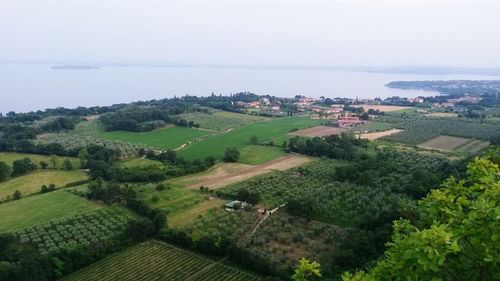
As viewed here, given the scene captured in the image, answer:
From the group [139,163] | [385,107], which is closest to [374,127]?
[385,107]

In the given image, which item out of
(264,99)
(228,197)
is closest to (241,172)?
(228,197)

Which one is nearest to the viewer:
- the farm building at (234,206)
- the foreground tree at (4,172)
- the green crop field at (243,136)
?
the farm building at (234,206)

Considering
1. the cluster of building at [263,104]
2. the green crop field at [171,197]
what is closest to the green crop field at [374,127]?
the cluster of building at [263,104]

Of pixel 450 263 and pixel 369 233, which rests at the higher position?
pixel 450 263

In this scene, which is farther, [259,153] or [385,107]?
[385,107]

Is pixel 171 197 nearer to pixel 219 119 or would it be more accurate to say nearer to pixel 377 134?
pixel 377 134

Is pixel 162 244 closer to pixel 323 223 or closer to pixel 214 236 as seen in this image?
pixel 214 236

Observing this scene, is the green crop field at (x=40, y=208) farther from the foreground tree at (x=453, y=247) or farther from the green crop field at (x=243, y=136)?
the foreground tree at (x=453, y=247)
